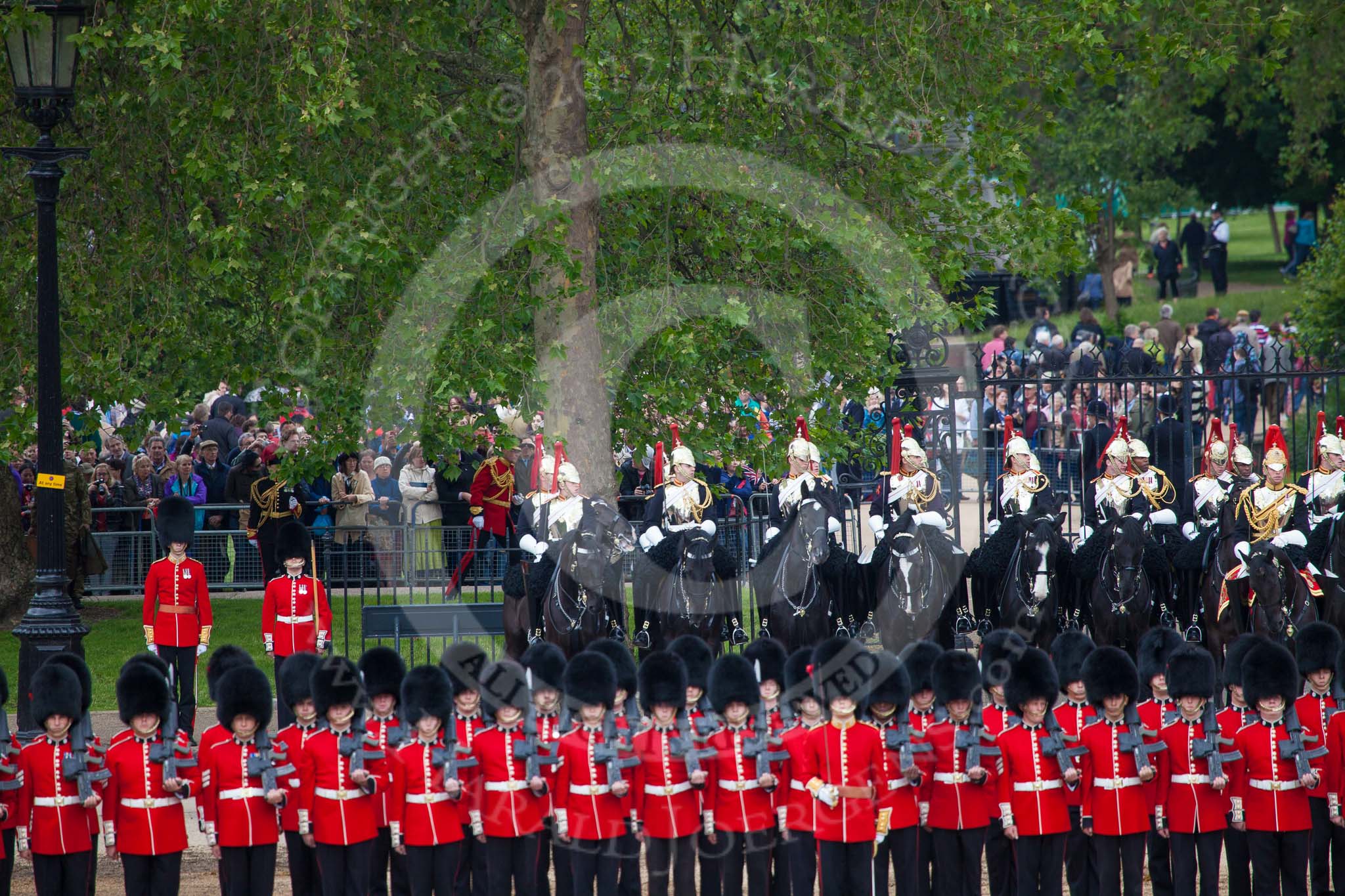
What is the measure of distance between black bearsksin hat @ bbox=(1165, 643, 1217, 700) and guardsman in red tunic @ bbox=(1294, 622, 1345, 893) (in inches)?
18.2

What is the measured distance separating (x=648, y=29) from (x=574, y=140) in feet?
4.60

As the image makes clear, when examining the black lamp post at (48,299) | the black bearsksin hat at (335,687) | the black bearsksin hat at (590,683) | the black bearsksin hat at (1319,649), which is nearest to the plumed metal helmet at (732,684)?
the black bearsksin hat at (590,683)

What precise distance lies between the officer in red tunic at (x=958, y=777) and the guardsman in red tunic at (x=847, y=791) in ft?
1.01

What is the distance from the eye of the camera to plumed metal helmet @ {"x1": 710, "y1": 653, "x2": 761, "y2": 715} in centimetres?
966

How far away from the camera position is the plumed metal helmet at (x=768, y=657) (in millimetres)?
10406

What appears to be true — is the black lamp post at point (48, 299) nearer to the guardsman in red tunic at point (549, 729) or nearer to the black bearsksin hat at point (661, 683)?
the guardsman in red tunic at point (549, 729)

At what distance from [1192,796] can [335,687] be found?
14.4 feet

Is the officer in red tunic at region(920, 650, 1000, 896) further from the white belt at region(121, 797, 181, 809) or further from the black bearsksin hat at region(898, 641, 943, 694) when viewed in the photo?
the white belt at region(121, 797, 181, 809)

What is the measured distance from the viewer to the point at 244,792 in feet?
30.6

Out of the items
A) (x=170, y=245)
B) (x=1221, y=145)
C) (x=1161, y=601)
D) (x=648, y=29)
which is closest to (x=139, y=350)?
(x=170, y=245)

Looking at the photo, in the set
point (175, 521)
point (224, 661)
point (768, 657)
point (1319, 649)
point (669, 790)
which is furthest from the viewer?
point (175, 521)

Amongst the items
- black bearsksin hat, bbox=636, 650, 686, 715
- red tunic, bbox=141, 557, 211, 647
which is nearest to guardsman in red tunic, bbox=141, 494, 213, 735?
red tunic, bbox=141, 557, 211, 647

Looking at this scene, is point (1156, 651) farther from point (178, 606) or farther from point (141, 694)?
point (178, 606)

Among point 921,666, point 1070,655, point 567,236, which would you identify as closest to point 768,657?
point 921,666
